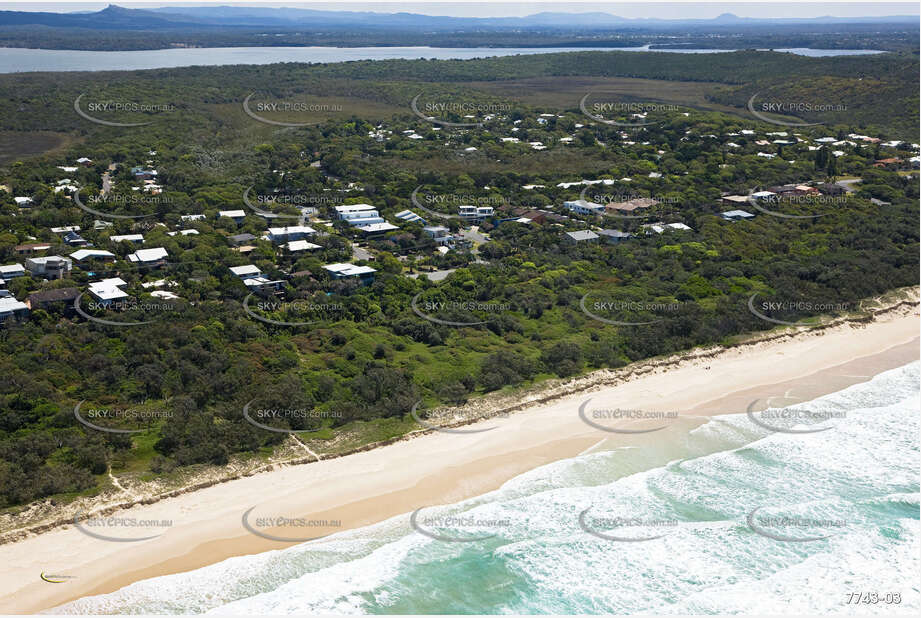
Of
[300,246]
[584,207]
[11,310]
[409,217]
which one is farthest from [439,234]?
[11,310]

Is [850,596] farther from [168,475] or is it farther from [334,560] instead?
[168,475]

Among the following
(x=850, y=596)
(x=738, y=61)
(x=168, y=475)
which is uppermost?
(x=738, y=61)

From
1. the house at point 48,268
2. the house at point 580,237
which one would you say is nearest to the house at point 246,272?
the house at point 48,268

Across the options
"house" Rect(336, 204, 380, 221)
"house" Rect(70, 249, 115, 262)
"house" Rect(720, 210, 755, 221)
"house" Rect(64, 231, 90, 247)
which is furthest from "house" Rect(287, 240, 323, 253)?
"house" Rect(720, 210, 755, 221)

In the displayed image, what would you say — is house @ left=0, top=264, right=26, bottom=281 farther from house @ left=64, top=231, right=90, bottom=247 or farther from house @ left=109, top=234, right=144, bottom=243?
house @ left=109, top=234, right=144, bottom=243

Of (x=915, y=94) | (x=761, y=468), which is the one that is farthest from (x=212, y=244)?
(x=915, y=94)

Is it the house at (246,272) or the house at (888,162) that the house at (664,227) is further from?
the house at (888,162)
